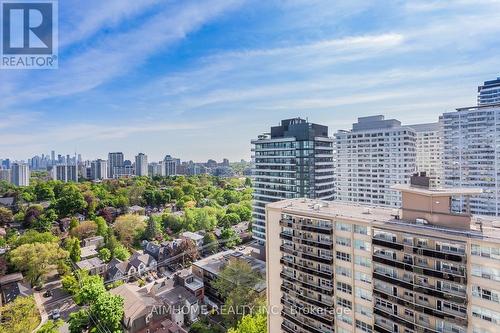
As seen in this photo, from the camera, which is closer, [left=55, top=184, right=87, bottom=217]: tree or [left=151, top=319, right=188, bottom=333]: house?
[left=151, top=319, right=188, bottom=333]: house

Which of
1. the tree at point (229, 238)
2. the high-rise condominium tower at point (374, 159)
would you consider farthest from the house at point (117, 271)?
the high-rise condominium tower at point (374, 159)

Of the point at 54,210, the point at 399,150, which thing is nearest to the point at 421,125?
the point at 399,150

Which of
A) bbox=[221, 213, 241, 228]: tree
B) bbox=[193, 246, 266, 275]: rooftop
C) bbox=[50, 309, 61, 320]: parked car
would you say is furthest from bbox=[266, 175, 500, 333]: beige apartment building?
bbox=[221, 213, 241, 228]: tree

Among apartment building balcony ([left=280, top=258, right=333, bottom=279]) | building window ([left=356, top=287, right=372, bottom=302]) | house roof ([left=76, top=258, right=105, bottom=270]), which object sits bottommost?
house roof ([left=76, top=258, right=105, bottom=270])

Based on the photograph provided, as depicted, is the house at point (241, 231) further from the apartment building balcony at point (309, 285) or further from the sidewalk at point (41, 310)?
the apartment building balcony at point (309, 285)

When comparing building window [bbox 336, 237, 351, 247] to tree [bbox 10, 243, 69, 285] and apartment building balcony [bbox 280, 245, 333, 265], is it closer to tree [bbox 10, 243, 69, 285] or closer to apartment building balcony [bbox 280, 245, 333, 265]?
apartment building balcony [bbox 280, 245, 333, 265]

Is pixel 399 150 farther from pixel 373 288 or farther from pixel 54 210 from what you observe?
pixel 54 210
